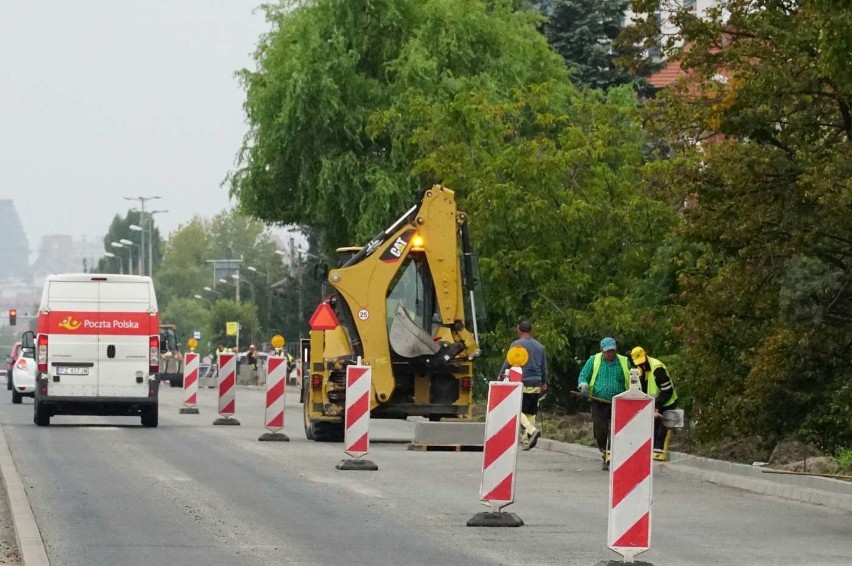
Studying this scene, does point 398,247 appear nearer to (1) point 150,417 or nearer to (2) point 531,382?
(2) point 531,382

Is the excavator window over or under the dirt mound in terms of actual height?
over

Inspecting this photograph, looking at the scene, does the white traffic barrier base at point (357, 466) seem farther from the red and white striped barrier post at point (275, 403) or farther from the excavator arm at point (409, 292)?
the red and white striped barrier post at point (275, 403)

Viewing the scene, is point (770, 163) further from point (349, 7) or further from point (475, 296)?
point (349, 7)

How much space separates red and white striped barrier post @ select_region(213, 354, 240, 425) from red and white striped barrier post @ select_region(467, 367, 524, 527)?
16.9 m

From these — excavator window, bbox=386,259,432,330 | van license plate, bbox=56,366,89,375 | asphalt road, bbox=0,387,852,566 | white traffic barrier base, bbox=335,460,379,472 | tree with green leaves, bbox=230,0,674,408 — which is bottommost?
asphalt road, bbox=0,387,852,566

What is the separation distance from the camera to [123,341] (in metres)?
32.0

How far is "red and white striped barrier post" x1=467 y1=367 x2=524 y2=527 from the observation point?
15312 millimetres

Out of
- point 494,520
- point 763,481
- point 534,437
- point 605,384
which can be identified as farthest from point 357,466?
point 494,520

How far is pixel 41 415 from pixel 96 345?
1.82 m

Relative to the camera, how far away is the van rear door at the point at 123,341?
105ft

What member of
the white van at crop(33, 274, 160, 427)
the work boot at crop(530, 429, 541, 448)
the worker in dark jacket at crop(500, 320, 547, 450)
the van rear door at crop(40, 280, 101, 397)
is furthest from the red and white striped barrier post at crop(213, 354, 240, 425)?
the work boot at crop(530, 429, 541, 448)

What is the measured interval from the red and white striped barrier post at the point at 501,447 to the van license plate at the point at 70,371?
1746 cm

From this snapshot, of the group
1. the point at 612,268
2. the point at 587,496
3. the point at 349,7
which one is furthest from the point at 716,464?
the point at 349,7

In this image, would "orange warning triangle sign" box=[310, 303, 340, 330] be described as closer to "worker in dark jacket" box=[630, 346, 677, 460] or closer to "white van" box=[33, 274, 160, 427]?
"white van" box=[33, 274, 160, 427]
